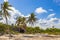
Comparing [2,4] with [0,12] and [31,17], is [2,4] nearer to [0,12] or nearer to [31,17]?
[0,12]

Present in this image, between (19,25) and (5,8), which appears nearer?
(5,8)

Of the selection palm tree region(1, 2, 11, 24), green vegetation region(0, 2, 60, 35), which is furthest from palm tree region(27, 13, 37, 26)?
palm tree region(1, 2, 11, 24)

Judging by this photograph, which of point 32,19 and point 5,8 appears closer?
point 5,8

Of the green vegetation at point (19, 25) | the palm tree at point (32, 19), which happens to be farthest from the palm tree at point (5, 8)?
the palm tree at point (32, 19)

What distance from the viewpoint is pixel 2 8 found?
47.8m

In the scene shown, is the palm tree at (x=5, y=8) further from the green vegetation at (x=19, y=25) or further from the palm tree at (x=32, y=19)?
the palm tree at (x=32, y=19)

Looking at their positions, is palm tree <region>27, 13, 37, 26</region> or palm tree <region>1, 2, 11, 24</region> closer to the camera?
palm tree <region>1, 2, 11, 24</region>

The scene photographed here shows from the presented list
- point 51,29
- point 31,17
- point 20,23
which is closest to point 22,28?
point 20,23

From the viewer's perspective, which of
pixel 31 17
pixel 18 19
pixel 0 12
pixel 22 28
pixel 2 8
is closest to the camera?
pixel 0 12

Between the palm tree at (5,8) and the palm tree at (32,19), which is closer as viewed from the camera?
the palm tree at (5,8)

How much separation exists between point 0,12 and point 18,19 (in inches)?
703

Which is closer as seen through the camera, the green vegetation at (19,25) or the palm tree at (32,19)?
the green vegetation at (19,25)

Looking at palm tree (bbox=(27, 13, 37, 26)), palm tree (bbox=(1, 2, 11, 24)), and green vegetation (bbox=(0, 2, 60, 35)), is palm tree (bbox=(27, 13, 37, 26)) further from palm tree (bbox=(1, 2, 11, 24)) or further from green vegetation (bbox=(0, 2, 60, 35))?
palm tree (bbox=(1, 2, 11, 24))

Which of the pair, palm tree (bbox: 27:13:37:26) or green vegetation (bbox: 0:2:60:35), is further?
palm tree (bbox: 27:13:37:26)
